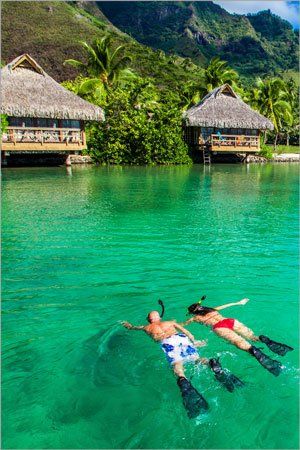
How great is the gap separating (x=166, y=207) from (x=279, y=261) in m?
5.81

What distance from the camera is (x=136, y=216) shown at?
11820 mm

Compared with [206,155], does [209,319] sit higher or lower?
lower

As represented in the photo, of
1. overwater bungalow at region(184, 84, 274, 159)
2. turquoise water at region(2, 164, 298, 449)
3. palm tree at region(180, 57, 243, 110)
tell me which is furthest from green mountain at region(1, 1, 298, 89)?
turquoise water at region(2, 164, 298, 449)

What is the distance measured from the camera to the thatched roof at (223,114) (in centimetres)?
2909

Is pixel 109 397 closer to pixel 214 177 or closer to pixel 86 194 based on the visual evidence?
pixel 86 194

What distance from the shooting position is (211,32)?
12775 centimetres

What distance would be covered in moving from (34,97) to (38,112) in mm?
1112

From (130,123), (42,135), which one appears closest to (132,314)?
(42,135)

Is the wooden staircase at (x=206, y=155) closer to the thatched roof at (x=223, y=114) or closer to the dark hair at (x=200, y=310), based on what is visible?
the thatched roof at (x=223, y=114)

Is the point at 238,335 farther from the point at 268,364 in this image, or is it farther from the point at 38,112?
the point at 38,112

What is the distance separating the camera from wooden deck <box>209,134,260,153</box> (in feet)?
97.5

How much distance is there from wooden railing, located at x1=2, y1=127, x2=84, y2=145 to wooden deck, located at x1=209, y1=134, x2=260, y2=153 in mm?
9823

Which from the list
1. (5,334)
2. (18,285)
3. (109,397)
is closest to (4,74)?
(18,285)

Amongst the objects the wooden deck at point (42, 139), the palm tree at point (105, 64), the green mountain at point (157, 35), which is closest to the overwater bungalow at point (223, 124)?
the palm tree at point (105, 64)
